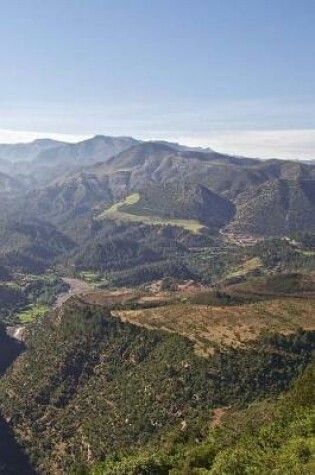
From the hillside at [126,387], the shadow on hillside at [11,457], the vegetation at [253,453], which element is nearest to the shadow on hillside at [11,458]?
the shadow on hillside at [11,457]

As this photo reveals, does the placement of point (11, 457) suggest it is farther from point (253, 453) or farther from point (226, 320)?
point (253, 453)

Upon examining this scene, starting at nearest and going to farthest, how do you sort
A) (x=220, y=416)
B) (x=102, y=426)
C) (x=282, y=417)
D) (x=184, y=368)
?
(x=282, y=417) → (x=220, y=416) → (x=102, y=426) → (x=184, y=368)

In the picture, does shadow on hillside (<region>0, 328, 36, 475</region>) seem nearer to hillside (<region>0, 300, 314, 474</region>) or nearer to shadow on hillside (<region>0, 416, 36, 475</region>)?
shadow on hillside (<region>0, 416, 36, 475</region>)

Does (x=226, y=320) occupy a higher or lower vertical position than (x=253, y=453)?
lower

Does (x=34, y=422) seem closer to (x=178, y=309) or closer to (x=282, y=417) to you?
(x=178, y=309)

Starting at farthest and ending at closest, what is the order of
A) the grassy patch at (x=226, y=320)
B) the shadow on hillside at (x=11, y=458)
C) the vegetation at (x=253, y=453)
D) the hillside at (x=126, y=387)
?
1. the grassy patch at (x=226, y=320)
2. the shadow on hillside at (x=11, y=458)
3. the hillside at (x=126, y=387)
4. the vegetation at (x=253, y=453)

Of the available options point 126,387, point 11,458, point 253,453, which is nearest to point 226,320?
point 126,387

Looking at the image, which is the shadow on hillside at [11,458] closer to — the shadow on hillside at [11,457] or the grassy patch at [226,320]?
the shadow on hillside at [11,457]

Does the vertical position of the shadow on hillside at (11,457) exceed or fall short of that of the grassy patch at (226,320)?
it falls short

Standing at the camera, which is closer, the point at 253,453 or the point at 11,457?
the point at 253,453

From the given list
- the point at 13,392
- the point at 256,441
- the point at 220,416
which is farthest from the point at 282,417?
the point at 13,392

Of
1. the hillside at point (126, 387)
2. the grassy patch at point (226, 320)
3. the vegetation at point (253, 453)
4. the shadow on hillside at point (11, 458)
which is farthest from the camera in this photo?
the grassy patch at point (226, 320)
